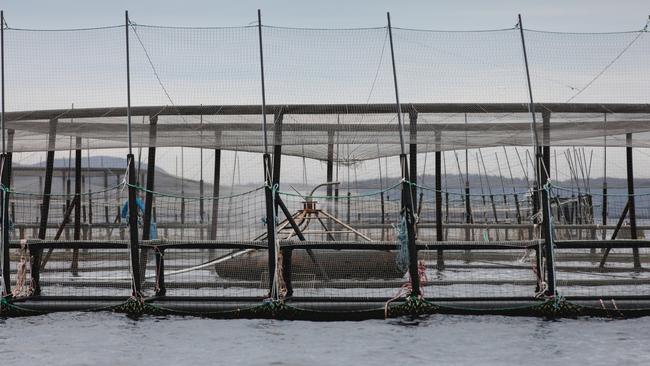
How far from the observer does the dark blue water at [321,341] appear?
11570mm

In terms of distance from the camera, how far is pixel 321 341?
12711 mm

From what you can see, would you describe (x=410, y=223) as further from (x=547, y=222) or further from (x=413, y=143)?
(x=413, y=143)

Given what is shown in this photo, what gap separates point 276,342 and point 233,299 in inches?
83.4

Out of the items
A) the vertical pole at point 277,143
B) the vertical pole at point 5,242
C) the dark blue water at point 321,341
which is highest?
the vertical pole at point 277,143

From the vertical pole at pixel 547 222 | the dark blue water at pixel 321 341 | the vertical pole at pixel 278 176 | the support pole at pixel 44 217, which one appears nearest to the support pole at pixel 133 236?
the dark blue water at pixel 321 341

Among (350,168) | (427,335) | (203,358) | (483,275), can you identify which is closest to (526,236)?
(483,275)

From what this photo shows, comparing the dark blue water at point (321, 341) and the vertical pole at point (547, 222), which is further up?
the vertical pole at point (547, 222)

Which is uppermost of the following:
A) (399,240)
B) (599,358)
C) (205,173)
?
(205,173)

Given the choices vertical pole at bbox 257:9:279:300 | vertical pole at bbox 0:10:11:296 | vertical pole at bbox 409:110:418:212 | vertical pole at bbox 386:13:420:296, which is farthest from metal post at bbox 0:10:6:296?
vertical pole at bbox 409:110:418:212

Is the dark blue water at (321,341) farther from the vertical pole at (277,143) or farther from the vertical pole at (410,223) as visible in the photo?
the vertical pole at (277,143)

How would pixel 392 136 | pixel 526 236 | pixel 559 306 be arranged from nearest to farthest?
pixel 559 306, pixel 392 136, pixel 526 236

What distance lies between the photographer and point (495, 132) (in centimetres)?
1727

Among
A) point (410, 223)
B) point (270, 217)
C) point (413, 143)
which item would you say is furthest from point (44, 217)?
point (410, 223)

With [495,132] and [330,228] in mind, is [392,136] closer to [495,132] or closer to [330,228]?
[495,132]
